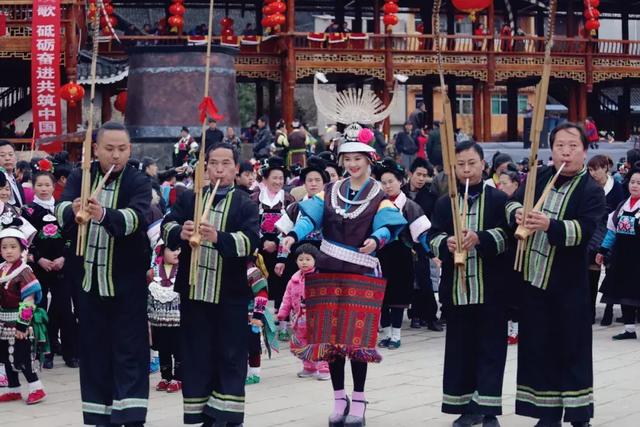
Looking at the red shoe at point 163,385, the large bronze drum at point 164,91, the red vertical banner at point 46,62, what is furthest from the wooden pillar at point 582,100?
the red shoe at point 163,385

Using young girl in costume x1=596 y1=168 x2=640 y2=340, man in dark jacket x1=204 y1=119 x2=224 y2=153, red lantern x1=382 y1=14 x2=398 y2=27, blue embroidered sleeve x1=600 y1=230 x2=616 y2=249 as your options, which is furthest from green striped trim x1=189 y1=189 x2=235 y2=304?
red lantern x1=382 y1=14 x2=398 y2=27

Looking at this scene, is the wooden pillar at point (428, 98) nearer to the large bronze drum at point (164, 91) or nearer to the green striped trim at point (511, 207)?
the large bronze drum at point (164, 91)

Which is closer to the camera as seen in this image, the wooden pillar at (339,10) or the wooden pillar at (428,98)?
the wooden pillar at (339,10)

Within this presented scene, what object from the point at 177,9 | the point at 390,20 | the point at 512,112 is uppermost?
the point at 177,9

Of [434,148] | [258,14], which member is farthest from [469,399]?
[258,14]

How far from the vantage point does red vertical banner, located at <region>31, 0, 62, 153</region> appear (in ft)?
72.8

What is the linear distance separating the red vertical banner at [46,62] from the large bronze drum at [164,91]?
6.93 feet

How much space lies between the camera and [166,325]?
813 centimetres

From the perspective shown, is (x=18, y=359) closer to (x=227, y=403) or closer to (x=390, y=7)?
(x=227, y=403)

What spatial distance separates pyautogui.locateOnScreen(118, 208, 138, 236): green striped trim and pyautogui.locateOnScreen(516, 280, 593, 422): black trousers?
2242 millimetres

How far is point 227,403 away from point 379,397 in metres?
1.75

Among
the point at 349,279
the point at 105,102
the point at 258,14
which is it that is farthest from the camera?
the point at 258,14

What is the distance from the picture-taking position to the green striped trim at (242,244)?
6398mm

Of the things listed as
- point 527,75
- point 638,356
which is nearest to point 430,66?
point 527,75
